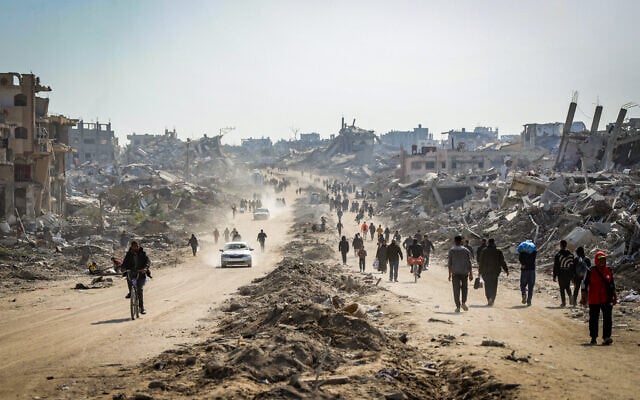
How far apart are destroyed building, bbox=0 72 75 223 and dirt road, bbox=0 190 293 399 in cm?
2279

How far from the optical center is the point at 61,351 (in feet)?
37.4

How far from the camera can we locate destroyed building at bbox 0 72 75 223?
48.0 m

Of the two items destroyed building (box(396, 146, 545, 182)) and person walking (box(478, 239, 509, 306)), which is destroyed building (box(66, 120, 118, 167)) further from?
person walking (box(478, 239, 509, 306))

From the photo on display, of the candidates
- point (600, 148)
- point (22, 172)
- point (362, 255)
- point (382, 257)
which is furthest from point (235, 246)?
point (600, 148)

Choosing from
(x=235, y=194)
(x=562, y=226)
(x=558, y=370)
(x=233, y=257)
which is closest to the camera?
(x=558, y=370)

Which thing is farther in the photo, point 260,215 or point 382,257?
point 260,215

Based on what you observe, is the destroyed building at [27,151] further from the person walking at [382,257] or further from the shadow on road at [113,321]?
the shadow on road at [113,321]

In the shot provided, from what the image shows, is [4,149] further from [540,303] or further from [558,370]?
[558,370]

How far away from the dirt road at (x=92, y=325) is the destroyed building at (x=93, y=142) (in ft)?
324

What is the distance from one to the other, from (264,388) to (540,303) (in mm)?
11115

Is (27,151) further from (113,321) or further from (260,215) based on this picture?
(113,321)

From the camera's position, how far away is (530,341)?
38.3 ft

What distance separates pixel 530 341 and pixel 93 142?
121 meters

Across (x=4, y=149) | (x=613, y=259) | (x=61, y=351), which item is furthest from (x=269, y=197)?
(x=61, y=351)
